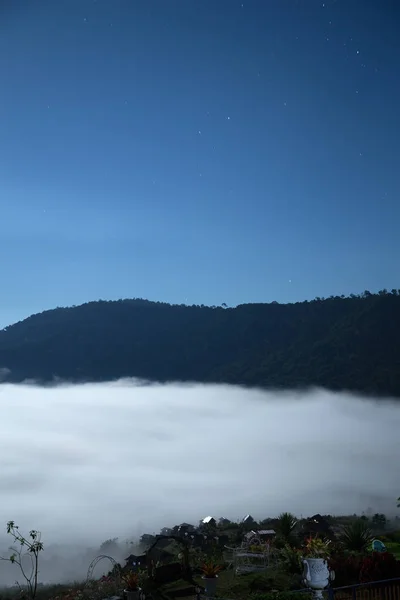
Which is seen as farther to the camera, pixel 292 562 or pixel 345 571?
pixel 292 562

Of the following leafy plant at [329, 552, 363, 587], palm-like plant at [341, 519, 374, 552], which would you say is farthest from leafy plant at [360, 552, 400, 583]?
palm-like plant at [341, 519, 374, 552]

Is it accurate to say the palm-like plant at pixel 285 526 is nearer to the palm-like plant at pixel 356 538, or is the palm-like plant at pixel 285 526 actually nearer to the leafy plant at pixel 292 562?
the palm-like plant at pixel 356 538

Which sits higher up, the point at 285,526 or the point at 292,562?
the point at 292,562

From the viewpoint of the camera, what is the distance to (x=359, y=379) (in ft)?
517

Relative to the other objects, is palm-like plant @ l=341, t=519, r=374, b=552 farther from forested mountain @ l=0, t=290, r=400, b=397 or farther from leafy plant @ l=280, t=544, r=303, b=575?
forested mountain @ l=0, t=290, r=400, b=397

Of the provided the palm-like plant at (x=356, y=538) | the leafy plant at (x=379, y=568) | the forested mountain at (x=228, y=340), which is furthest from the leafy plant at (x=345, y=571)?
the forested mountain at (x=228, y=340)

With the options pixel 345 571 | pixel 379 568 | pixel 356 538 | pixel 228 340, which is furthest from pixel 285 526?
pixel 228 340

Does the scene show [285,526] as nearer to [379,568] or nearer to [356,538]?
[356,538]

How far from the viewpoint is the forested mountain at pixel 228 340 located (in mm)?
154625

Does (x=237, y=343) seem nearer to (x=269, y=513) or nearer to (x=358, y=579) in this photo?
(x=269, y=513)

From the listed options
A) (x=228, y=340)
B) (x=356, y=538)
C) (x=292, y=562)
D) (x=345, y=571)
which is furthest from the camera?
(x=228, y=340)

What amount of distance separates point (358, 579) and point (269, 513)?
11121cm

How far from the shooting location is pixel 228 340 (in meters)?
186

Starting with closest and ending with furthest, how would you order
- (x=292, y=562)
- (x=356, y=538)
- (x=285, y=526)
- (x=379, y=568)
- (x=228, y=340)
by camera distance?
1. (x=379, y=568)
2. (x=292, y=562)
3. (x=356, y=538)
4. (x=285, y=526)
5. (x=228, y=340)
